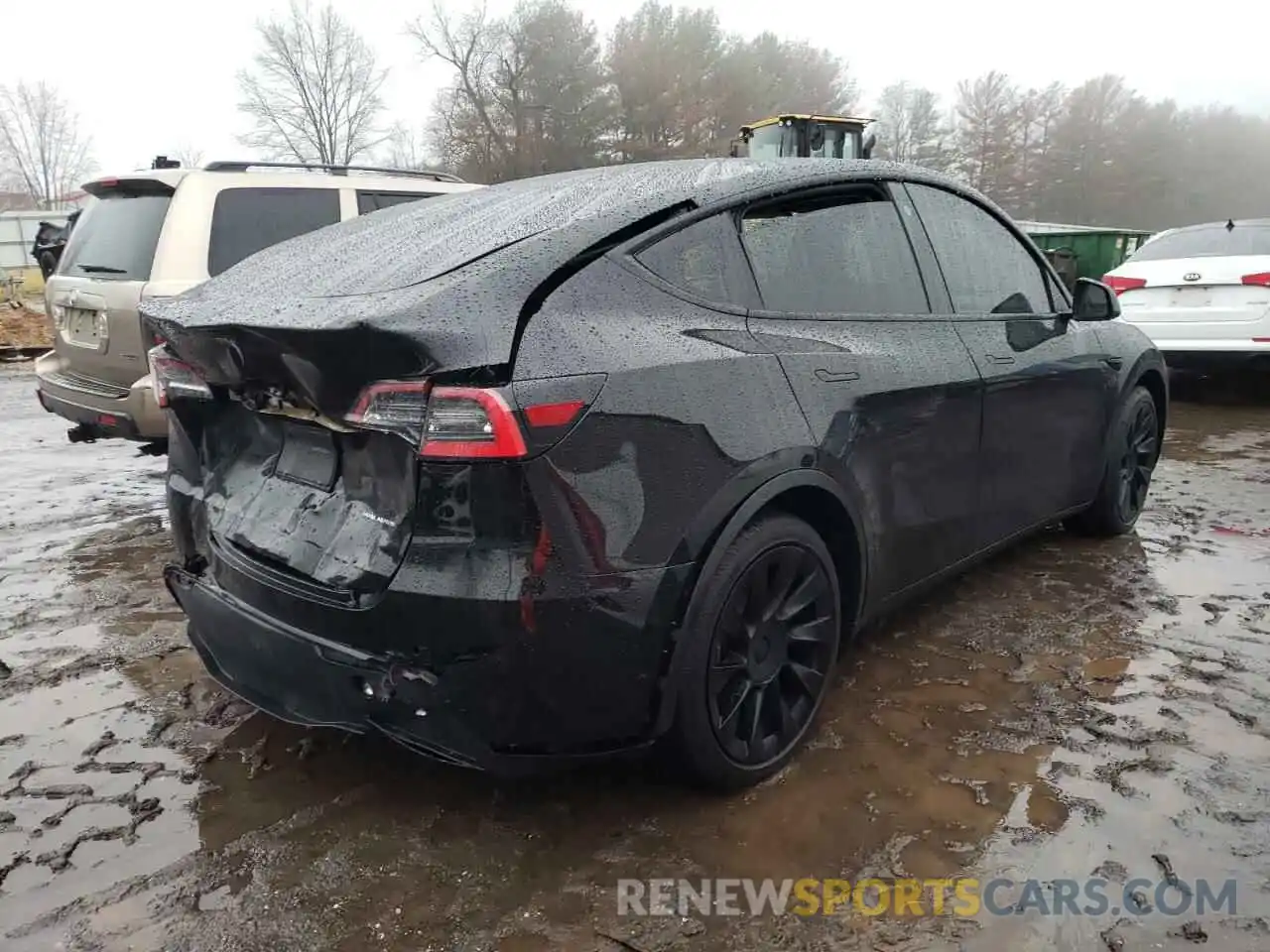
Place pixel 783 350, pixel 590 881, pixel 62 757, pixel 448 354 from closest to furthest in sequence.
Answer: pixel 448 354, pixel 590 881, pixel 783 350, pixel 62 757

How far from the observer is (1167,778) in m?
2.43

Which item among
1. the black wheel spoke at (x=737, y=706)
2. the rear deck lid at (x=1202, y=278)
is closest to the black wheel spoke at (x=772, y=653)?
the black wheel spoke at (x=737, y=706)

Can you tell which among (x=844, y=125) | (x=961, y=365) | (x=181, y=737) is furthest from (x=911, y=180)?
(x=844, y=125)

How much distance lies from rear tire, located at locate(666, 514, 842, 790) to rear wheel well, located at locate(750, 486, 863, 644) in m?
0.05

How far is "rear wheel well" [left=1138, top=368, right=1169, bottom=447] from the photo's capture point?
443 centimetres

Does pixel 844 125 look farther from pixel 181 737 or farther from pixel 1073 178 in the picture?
pixel 1073 178

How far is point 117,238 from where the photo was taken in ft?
16.5

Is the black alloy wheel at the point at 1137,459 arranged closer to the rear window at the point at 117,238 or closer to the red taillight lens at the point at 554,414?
the red taillight lens at the point at 554,414

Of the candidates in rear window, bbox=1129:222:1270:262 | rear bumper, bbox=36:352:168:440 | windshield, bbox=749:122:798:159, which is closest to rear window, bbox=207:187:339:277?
rear bumper, bbox=36:352:168:440

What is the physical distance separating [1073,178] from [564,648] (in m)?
59.8

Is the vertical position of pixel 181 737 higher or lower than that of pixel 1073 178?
lower

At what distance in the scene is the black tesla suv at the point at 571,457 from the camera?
6.09 ft

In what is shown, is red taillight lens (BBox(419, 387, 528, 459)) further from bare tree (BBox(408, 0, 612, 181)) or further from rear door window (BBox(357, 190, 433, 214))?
bare tree (BBox(408, 0, 612, 181))

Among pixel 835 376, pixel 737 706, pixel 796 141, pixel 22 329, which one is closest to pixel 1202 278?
pixel 835 376
